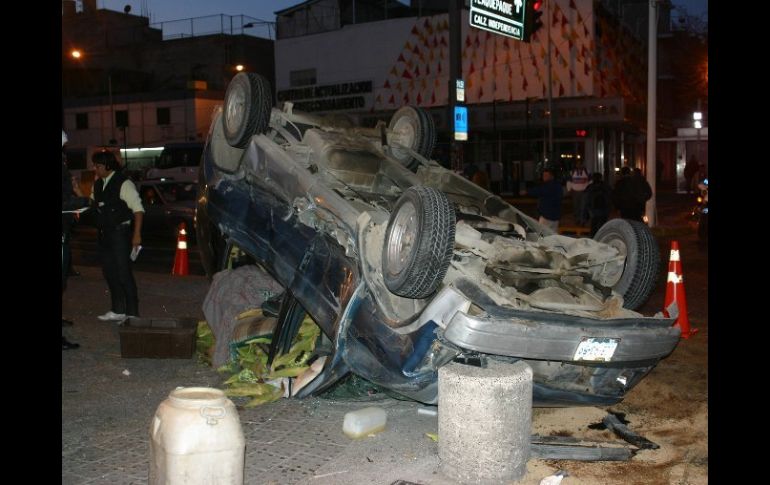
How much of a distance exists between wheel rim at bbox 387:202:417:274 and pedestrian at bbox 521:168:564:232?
764 cm

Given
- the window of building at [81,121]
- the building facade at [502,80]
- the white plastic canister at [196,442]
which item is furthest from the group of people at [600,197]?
the window of building at [81,121]

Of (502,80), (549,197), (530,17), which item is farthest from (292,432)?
(502,80)

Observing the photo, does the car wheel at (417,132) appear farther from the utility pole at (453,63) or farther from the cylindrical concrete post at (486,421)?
the utility pole at (453,63)

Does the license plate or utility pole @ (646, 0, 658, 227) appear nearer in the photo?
the license plate

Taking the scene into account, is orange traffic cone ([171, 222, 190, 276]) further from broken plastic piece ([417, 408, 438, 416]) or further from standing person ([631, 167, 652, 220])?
standing person ([631, 167, 652, 220])

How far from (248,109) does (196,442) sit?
10.4 ft

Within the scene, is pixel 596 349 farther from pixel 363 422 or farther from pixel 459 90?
pixel 459 90

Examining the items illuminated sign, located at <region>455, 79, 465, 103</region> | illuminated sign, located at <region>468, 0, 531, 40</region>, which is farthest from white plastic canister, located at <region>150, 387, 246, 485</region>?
illuminated sign, located at <region>455, 79, 465, 103</region>

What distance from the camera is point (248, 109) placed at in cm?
593

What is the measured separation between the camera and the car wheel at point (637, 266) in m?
4.90

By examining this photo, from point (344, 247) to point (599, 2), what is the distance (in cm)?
2823

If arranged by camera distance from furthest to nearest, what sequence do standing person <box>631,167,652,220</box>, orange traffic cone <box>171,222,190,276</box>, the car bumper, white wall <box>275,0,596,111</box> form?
white wall <box>275,0,596,111</box>
standing person <box>631,167,652,220</box>
orange traffic cone <box>171,222,190,276</box>
the car bumper

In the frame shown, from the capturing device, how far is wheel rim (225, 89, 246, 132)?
19.8ft
